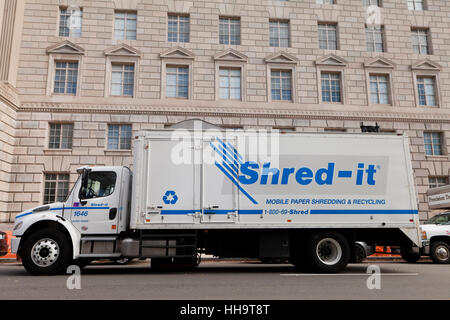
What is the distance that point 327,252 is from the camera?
362 inches

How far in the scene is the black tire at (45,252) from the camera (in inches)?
337

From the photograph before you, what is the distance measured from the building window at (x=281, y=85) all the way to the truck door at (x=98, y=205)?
15.3 meters

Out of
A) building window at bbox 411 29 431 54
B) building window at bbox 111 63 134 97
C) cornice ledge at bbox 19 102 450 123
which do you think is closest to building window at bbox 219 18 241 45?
cornice ledge at bbox 19 102 450 123

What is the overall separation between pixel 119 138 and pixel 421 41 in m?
23.1

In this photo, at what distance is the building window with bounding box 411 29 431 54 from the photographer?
956 inches

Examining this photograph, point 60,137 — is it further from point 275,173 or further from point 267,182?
point 275,173

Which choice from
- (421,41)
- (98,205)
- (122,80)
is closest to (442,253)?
(98,205)

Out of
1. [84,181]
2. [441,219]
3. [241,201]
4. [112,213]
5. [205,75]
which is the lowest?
[441,219]

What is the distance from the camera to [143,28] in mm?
22094

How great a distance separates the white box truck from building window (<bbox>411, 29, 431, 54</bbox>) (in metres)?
19.1

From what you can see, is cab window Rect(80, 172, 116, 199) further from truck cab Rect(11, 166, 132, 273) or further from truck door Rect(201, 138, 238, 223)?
truck door Rect(201, 138, 238, 223)

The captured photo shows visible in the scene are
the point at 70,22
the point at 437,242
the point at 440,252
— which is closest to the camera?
the point at 440,252
